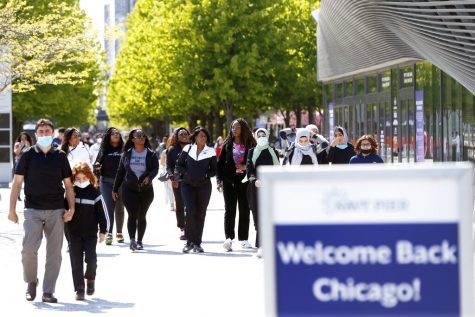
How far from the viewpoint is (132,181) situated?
17047 millimetres

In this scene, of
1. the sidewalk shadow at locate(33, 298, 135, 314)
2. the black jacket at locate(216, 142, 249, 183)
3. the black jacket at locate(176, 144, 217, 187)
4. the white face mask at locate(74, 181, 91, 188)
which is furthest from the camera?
the black jacket at locate(216, 142, 249, 183)

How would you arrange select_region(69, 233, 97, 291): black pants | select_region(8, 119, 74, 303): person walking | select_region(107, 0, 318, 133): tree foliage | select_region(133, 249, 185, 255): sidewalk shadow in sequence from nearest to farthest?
select_region(8, 119, 74, 303): person walking
select_region(69, 233, 97, 291): black pants
select_region(133, 249, 185, 255): sidewalk shadow
select_region(107, 0, 318, 133): tree foliage

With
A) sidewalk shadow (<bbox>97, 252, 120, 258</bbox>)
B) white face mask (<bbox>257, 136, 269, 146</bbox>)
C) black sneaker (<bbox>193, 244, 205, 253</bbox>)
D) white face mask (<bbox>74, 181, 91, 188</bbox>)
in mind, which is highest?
white face mask (<bbox>257, 136, 269, 146</bbox>)

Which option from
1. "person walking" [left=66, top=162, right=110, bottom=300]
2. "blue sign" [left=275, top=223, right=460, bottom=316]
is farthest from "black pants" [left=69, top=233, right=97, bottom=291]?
"blue sign" [left=275, top=223, right=460, bottom=316]

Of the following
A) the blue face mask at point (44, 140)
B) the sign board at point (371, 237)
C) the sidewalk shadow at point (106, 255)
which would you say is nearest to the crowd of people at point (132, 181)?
the blue face mask at point (44, 140)

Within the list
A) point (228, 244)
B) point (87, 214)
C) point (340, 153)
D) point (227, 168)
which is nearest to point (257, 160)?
point (227, 168)

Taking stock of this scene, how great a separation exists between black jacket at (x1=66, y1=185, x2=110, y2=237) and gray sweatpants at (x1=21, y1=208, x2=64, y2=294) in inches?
11.4

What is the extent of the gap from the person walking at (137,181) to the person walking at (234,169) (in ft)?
2.95

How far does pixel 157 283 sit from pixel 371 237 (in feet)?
28.7

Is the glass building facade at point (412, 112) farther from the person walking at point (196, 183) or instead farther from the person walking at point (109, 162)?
the person walking at point (196, 183)

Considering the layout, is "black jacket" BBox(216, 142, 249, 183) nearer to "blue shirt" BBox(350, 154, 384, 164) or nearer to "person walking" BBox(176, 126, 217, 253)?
"person walking" BBox(176, 126, 217, 253)

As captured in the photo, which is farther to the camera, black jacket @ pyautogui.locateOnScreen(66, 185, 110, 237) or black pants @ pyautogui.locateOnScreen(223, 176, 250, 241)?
black pants @ pyautogui.locateOnScreen(223, 176, 250, 241)

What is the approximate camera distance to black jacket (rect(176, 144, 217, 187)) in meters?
16.7

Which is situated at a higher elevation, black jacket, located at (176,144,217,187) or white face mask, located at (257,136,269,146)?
white face mask, located at (257,136,269,146)
